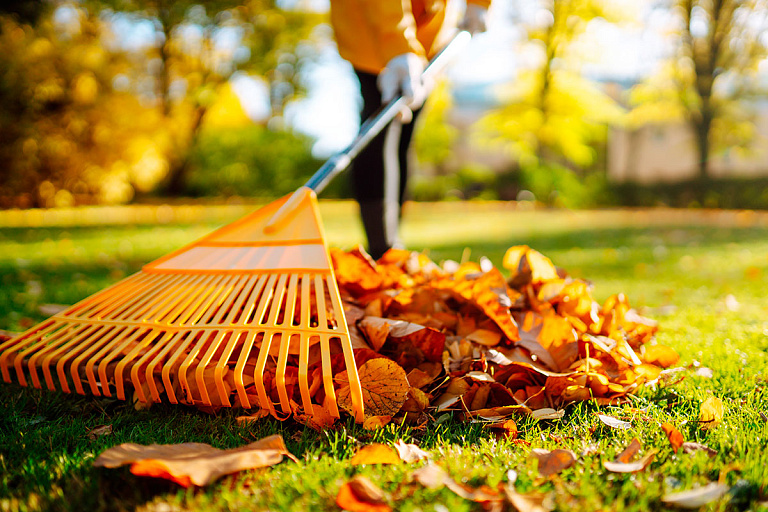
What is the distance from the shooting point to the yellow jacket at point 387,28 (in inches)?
88.7

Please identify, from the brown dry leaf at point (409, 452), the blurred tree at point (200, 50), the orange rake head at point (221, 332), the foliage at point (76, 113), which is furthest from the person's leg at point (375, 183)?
the blurred tree at point (200, 50)

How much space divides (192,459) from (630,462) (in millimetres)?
880

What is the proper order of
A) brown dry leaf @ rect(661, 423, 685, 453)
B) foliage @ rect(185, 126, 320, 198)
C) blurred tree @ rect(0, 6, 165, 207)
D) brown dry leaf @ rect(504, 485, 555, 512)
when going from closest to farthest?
brown dry leaf @ rect(504, 485, 555, 512)
brown dry leaf @ rect(661, 423, 685, 453)
blurred tree @ rect(0, 6, 165, 207)
foliage @ rect(185, 126, 320, 198)

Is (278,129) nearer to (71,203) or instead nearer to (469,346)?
(71,203)

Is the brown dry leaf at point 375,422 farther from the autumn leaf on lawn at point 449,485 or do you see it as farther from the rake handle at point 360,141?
the rake handle at point 360,141

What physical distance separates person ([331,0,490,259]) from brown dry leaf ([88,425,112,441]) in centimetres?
154

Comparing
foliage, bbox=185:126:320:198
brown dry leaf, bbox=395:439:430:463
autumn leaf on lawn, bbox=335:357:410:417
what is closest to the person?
autumn leaf on lawn, bbox=335:357:410:417

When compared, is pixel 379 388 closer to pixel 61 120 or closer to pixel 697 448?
pixel 697 448

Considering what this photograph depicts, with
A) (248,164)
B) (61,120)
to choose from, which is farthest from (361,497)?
(248,164)

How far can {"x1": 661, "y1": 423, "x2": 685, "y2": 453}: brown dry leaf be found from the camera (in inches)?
47.6

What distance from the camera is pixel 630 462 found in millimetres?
1149

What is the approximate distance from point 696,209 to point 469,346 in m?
14.0

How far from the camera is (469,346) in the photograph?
161 cm

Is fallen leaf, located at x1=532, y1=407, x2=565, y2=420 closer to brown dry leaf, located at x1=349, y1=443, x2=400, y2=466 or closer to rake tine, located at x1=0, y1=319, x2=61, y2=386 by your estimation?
brown dry leaf, located at x1=349, y1=443, x2=400, y2=466
